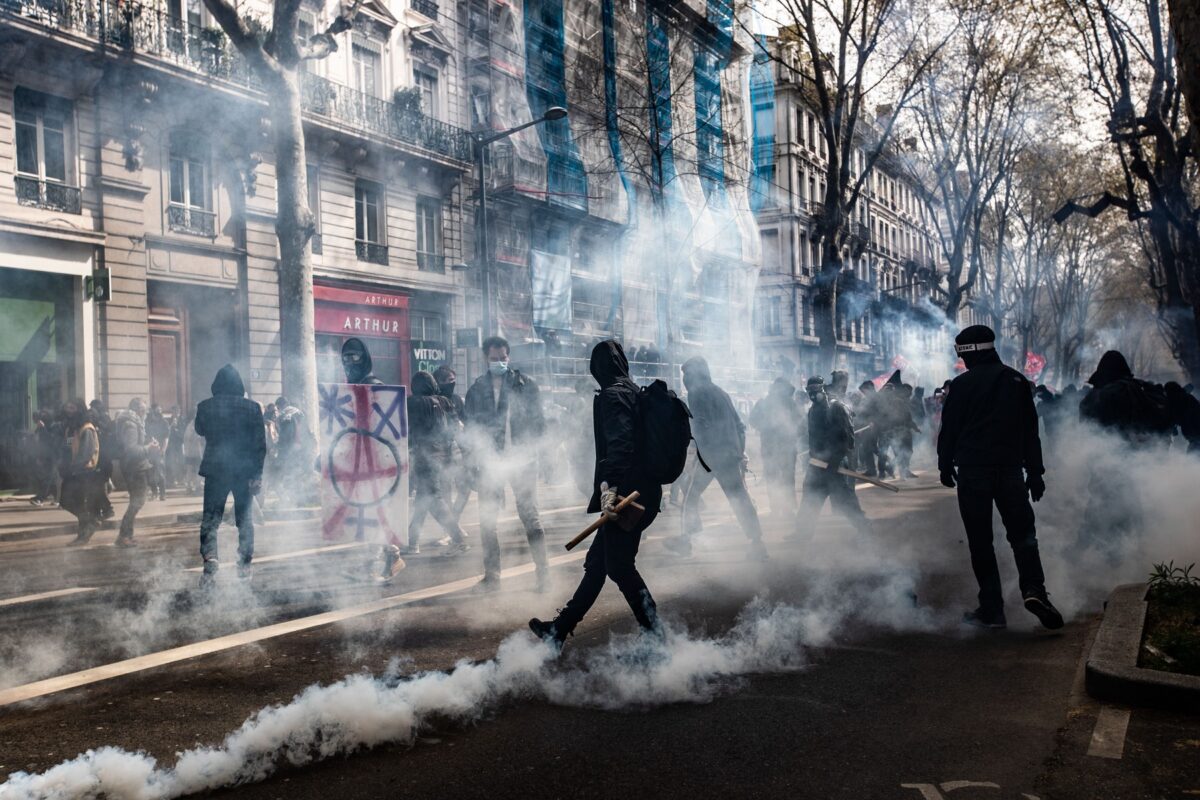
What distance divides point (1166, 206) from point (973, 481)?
36.0ft

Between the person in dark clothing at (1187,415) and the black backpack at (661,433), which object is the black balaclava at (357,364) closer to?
the black backpack at (661,433)

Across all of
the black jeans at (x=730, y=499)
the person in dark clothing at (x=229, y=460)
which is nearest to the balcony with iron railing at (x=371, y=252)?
the black jeans at (x=730, y=499)

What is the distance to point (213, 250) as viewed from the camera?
15.7m

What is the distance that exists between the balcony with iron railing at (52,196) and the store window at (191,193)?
1.53m

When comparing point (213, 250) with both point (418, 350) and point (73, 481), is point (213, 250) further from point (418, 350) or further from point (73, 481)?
point (73, 481)

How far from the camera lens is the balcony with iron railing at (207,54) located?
33.7ft

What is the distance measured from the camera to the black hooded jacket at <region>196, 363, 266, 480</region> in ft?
20.4

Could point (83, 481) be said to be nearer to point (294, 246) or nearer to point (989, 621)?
point (294, 246)

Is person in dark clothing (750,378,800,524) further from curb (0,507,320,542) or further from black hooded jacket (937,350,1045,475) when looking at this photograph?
black hooded jacket (937,350,1045,475)

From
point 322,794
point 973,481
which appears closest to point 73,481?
point 322,794

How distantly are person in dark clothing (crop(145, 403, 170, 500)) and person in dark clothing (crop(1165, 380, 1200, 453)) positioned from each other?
38.9ft

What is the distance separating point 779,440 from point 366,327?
1070 centimetres

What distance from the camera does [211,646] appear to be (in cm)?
453

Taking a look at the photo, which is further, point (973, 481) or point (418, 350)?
point (418, 350)
